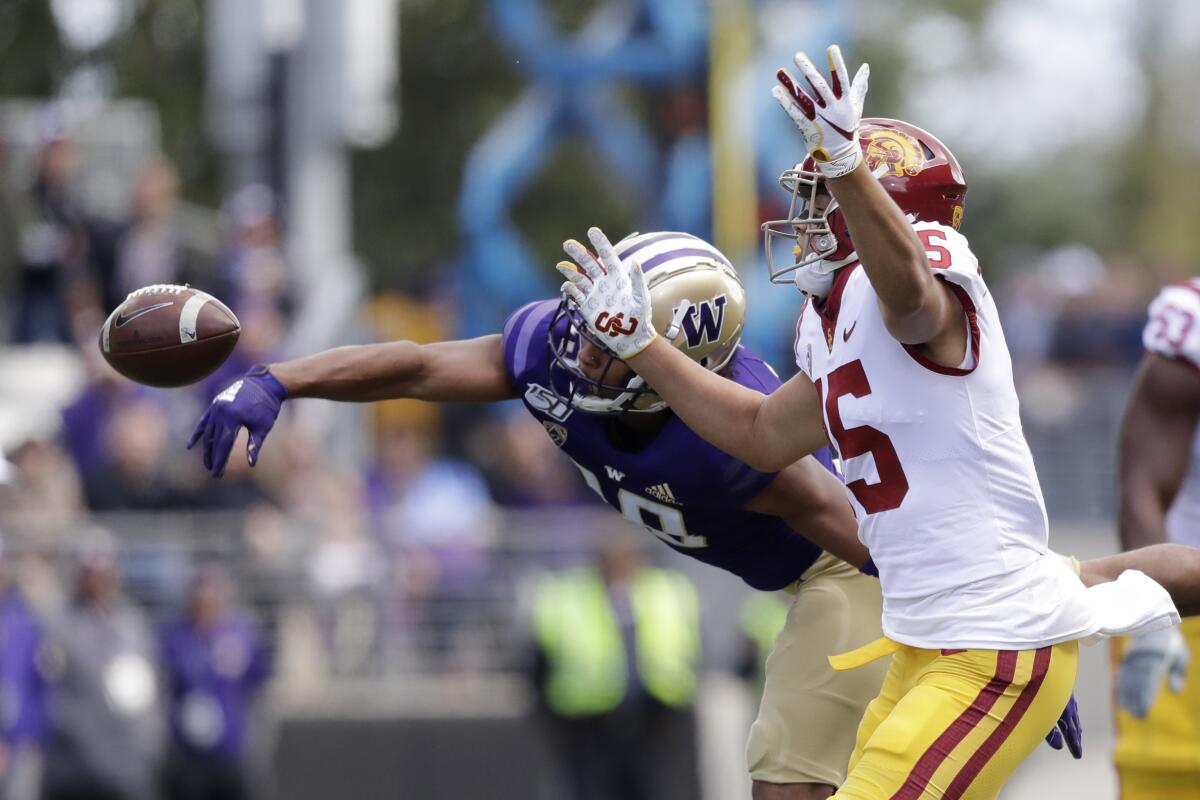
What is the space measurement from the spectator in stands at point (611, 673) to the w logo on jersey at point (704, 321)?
524cm

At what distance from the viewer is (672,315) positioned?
4121mm

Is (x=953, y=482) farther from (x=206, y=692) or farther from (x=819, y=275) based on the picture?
(x=206, y=692)

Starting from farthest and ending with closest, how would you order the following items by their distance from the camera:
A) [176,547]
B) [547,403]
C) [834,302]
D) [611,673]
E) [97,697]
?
[611,673], [176,547], [97,697], [547,403], [834,302]

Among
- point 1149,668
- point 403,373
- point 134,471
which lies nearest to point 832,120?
point 403,373

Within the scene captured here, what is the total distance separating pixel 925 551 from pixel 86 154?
990cm

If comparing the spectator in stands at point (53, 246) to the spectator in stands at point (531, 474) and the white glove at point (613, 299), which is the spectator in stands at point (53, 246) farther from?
the white glove at point (613, 299)

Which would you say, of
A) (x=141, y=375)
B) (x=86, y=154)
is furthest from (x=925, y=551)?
(x=86, y=154)

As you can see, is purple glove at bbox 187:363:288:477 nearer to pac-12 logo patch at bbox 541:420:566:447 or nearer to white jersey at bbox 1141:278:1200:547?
pac-12 logo patch at bbox 541:420:566:447

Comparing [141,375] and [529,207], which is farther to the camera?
[529,207]

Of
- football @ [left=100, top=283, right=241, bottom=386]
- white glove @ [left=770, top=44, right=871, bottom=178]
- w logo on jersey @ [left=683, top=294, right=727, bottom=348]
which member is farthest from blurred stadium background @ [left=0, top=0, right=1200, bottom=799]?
white glove @ [left=770, top=44, right=871, bottom=178]

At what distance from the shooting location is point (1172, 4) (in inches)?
1164

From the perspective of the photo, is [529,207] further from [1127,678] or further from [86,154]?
[1127,678]

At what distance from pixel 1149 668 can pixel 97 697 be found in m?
5.20

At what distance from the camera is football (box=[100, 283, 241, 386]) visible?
4230mm
